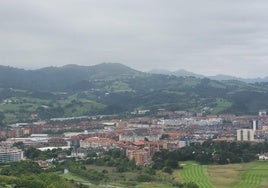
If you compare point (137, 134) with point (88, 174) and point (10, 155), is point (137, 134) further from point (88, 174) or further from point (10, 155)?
point (88, 174)

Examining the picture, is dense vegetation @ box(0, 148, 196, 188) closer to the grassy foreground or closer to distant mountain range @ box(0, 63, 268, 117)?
the grassy foreground

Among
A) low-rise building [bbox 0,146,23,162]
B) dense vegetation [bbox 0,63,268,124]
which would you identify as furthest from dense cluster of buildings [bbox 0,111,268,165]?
dense vegetation [bbox 0,63,268,124]

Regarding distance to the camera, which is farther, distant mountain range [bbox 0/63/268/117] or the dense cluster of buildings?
distant mountain range [bbox 0/63/268/117]

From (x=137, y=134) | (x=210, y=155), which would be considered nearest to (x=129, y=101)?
(x=137, y=134)

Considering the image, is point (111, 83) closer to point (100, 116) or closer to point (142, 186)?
point (100, 116)

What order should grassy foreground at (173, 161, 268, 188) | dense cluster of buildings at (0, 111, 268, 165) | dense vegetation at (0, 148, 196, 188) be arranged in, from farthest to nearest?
1. dense cluster of buildings at (0, 111, 268, 165)
2. grassy foreground at (173, 161, 268, 188)
3. dense vegetation at (0, 148, 196, 188)

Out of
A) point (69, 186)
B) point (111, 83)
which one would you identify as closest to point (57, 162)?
point (69, 186)
